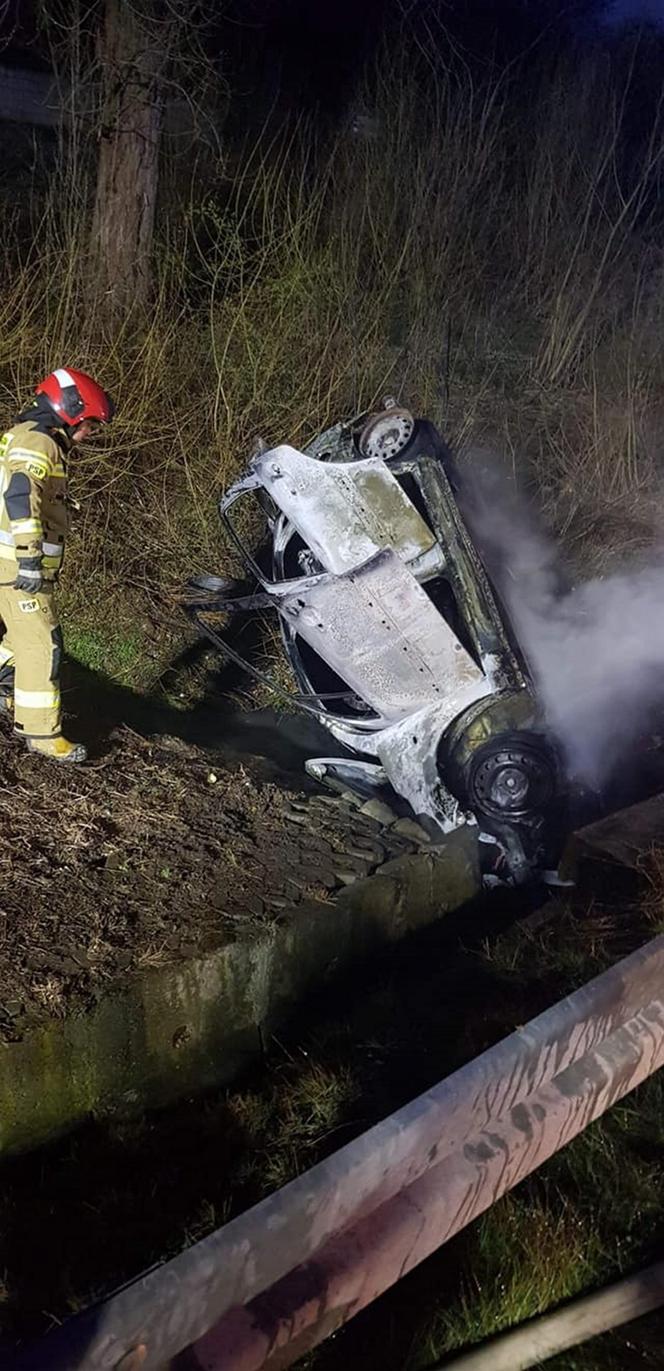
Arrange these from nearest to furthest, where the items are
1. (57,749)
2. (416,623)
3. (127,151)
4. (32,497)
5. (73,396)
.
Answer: (32,497) < (73,396) < (57,749) < (416,623) < (127,151)

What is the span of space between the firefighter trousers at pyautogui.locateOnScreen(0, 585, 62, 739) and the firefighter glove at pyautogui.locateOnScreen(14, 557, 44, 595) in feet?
0.33

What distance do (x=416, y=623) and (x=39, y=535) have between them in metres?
1.81

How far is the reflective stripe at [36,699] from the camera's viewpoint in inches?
187

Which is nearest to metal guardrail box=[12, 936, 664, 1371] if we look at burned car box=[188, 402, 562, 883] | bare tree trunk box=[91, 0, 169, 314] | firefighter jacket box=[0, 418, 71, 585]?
burned car box=[188, 402, 562, 883]

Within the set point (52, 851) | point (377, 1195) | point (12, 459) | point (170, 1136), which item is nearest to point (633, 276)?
point (12, 459)

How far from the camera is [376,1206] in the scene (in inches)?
70.5

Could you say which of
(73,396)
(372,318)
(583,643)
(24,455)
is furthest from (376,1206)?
(372,318)

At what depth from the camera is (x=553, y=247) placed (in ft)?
32.4

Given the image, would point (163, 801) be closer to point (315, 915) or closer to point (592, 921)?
point (315, 915)

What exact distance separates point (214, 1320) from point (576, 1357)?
Result: 1.51 m

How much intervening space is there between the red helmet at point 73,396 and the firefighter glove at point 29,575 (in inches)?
27.3

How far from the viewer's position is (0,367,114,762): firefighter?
459 cm

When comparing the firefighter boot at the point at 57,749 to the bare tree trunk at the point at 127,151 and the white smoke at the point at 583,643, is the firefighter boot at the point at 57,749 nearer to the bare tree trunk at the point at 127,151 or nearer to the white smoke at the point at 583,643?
the white smoke at the point at 583,643

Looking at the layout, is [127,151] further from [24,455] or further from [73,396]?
[24,455]
